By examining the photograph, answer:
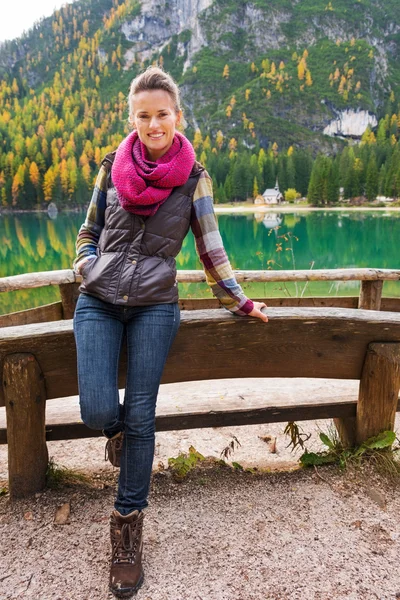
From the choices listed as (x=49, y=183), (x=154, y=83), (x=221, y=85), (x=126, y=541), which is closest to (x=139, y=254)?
(x=154, y=83)

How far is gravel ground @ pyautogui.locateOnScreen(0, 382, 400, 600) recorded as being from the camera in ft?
5.22

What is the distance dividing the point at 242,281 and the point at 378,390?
2306 millimetres

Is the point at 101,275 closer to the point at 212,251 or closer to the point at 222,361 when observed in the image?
the point at 212,251

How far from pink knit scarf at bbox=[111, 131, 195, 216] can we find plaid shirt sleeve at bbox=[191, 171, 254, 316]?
0.37ft

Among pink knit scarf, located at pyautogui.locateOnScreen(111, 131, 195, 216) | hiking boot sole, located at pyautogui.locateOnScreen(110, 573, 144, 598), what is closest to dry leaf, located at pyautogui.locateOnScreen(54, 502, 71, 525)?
hiking boot sole, located at pyautogui.locateOnScreen(110, 573, 144, 598)

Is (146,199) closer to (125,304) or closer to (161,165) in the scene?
(161,165)

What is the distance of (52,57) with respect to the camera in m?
181

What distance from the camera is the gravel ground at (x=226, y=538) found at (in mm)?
1590

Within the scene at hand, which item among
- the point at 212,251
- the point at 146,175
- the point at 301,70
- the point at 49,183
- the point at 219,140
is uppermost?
the point at 301,70

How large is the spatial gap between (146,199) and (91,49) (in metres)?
203

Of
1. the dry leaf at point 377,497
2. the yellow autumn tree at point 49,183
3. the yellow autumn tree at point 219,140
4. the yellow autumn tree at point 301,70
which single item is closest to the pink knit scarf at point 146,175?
the dry leaf at point 377,497

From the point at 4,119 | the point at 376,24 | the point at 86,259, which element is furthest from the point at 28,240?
the point at 376,24

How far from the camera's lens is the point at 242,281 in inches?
171

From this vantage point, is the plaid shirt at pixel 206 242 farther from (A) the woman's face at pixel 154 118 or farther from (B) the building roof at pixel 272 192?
(B) the building roof at pixel 272 192
